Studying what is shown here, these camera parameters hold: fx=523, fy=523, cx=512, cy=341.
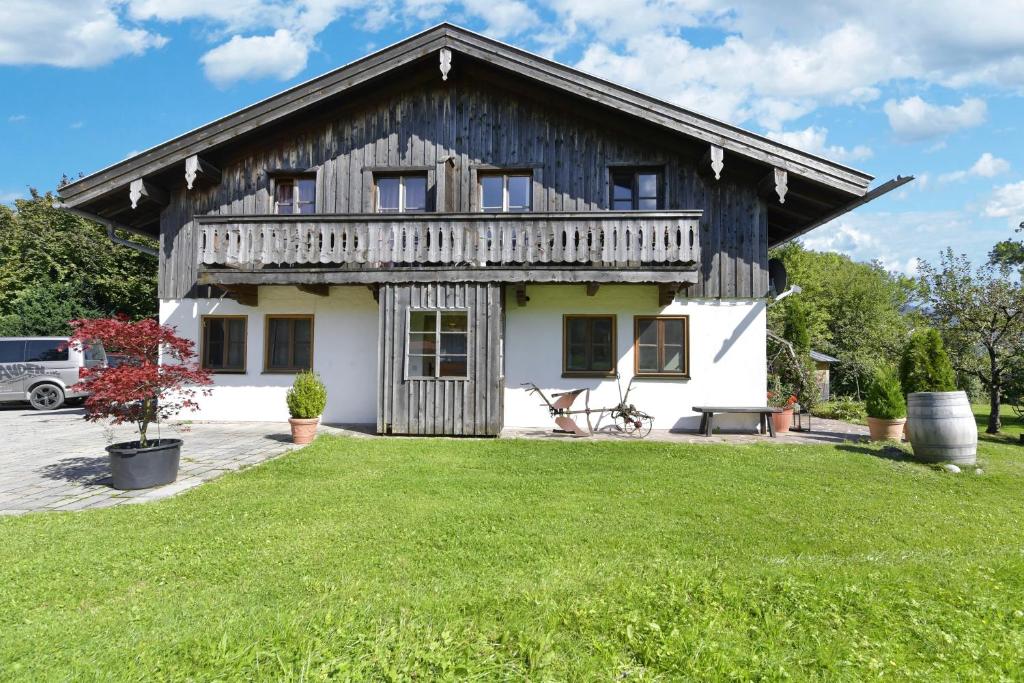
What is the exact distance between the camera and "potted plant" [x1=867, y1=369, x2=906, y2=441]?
960 centimetres

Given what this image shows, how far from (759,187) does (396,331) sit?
809 cm

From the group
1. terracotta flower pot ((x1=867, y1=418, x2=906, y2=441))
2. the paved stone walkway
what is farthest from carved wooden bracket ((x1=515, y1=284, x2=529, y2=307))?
terracotta flower pot ((x1=867, y1=418, x2=906, y2=441))

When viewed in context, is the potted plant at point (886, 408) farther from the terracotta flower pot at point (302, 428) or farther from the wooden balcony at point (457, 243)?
the terracotta flower pot at point (302, 428)

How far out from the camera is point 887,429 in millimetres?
9664

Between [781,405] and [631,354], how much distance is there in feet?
13.2

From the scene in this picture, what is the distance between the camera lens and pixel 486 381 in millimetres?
9977

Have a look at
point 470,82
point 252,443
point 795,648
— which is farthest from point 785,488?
point 470,82

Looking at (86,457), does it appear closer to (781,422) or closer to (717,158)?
(717,158)

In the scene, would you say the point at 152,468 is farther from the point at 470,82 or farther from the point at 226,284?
the point at 470,82

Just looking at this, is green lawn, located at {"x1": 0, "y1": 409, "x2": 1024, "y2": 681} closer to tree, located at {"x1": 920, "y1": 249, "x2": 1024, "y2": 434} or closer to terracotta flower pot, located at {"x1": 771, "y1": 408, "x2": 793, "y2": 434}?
terracotta flower pot, located at {"x1": 771, "y1": 408, "x2": 793, "y2": 434}

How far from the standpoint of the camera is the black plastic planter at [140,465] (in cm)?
613

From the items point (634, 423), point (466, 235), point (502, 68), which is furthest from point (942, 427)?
point (502, 68)

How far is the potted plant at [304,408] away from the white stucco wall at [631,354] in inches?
154

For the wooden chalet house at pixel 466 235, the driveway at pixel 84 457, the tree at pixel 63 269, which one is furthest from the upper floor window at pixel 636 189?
the tree at pixel 63 269
